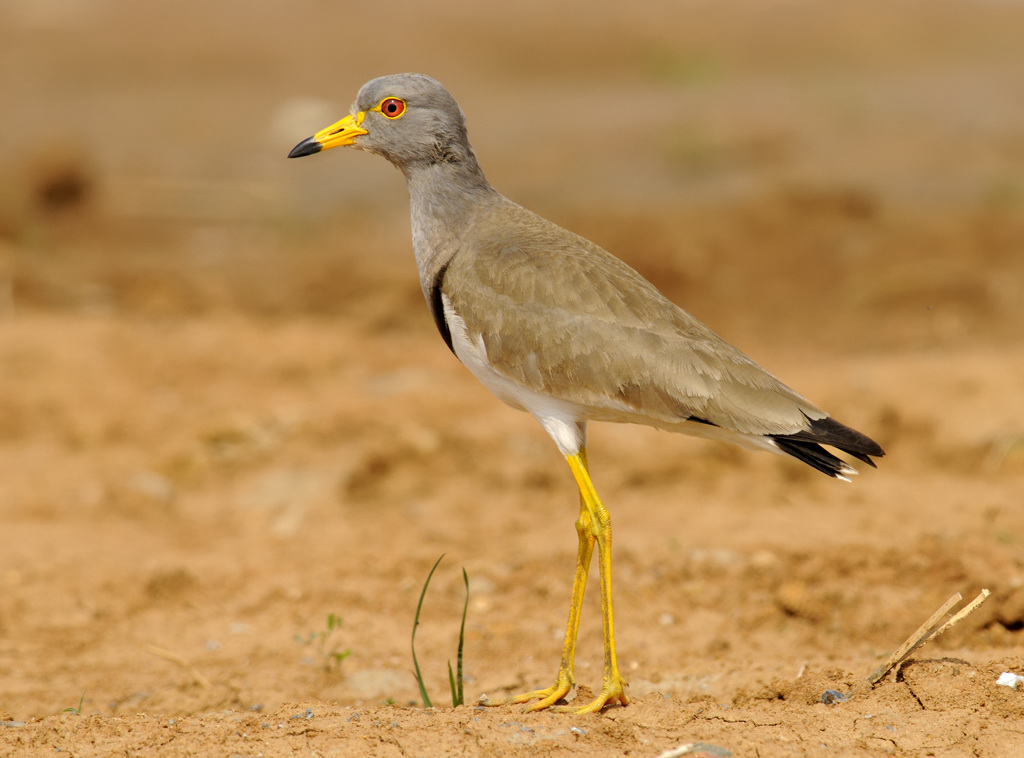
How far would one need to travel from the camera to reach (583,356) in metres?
4.31

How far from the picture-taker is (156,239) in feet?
48.8

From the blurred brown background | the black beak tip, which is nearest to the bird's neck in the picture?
the black beak tip

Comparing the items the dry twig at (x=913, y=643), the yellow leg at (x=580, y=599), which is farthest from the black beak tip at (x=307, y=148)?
the dry twig at (x=913, y=643)

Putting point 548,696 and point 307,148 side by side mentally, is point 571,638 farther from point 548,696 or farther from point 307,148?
point 307,148

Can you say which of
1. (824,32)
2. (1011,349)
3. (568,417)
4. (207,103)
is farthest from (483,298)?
(824,32)

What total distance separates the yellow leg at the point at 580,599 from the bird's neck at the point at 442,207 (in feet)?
3.28

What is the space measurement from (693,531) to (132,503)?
11.5 ft

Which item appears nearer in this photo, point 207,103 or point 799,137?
point 799,137

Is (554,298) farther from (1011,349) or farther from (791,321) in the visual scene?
(791,321)

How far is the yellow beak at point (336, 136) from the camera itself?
4.96m

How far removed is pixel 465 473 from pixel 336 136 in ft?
10.3

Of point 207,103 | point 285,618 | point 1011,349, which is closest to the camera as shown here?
point 285,618

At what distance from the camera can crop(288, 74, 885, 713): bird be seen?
420 centimetres

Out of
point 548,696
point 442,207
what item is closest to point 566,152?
point 442,207
